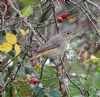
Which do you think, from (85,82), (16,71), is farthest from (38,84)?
(85,82)

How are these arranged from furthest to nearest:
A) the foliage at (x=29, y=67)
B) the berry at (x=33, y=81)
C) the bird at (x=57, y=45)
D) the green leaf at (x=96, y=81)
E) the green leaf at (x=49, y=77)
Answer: the bird at (x=57, y=45) → the green leaf at (x=49, y=77) → the berry at (x=33, y=81) → the foliage at (x=29, y=67) → the green leaf at (x=96, y=81)

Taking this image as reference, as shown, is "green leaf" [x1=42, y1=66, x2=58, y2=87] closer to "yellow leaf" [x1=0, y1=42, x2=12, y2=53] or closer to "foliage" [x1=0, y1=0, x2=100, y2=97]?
"foliage" [x1=0, y1=0, x2=100, y2=97]

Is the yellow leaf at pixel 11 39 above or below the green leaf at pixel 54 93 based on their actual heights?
above

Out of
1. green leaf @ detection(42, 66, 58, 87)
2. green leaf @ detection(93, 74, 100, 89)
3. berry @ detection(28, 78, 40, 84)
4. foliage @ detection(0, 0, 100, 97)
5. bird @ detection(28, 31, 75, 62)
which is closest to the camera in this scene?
green leaf @ detection(93, 74, 100, 89)

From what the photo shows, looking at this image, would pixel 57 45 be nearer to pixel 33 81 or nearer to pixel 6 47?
pixel 33 81

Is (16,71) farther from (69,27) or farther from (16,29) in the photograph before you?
(69,27)

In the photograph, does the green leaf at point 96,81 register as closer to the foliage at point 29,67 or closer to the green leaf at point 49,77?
the foliage at point 29,67

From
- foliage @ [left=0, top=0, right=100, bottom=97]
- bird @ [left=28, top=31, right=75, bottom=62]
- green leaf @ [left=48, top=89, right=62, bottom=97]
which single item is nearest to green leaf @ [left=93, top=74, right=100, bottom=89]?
foliage @ [left=0, top=0, right=100, bottom=97]

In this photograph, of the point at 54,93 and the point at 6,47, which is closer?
the point at 6,47

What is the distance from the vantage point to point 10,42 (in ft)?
10.6

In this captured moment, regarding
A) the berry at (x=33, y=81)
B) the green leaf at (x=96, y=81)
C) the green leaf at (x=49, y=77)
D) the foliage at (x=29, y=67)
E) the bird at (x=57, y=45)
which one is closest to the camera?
the green leaf at (x=96, y=81)

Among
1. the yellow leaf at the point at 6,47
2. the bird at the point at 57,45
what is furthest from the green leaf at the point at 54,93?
Answer: the bird at the point at 57,45

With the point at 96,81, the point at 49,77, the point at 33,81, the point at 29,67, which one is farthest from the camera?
the point at 29,67

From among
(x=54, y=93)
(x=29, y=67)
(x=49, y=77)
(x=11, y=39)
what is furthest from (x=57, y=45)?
(x=11, y=39)
